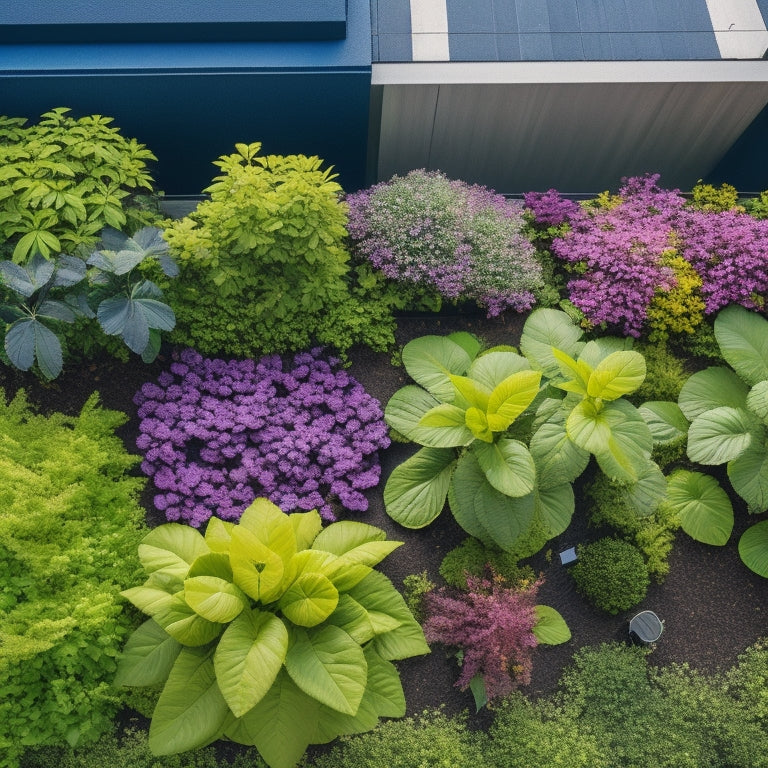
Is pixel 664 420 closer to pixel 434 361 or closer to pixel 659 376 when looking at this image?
pixel 659 376

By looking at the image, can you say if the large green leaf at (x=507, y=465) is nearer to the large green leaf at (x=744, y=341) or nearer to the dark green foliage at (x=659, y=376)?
the dark green foliage at (x=659, y=376)

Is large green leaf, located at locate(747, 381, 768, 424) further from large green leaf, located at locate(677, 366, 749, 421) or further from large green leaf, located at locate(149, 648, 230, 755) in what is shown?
large green leaf, located at locate(149, 648, 230, 755)

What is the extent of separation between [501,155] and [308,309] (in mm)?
2458

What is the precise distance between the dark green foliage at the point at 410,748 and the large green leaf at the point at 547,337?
8.63 feet

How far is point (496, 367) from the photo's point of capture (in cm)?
482

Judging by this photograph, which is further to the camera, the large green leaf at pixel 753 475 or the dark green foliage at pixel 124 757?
the large green leaf at pixel 753 475

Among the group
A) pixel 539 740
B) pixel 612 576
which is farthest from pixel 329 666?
pixel 612 576

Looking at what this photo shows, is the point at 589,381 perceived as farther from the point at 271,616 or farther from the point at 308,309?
the point at 271,616

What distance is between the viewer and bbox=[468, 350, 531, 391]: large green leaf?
4.81 m

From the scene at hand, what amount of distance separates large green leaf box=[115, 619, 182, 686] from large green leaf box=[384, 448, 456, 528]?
1714mm

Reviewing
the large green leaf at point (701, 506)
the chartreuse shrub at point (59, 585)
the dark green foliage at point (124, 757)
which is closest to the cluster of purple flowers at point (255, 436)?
the chartreuse shrub at point (59, 585)

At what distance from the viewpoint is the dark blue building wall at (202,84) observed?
484cm

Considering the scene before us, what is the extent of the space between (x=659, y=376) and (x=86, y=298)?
172 inches

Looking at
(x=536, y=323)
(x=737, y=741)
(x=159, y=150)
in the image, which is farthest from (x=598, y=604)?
(x=159, y=150)
